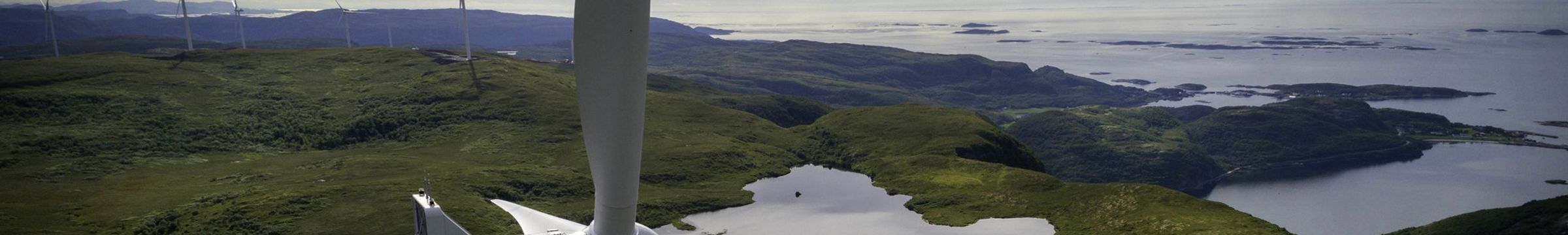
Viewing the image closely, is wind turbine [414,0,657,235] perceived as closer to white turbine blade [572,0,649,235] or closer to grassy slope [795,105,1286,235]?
white turbine blade [572,0,649,235]

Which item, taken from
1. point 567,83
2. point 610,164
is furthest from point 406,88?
point 610,164

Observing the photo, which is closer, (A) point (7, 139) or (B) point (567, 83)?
(A) point (7, 139)

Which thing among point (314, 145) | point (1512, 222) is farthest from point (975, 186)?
point (314, 145)

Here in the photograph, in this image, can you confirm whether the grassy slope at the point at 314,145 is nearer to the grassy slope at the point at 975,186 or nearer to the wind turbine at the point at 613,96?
the grassy slope at the point at 975,186

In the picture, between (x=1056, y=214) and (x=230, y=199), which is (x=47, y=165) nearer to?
(x=230, y=199)

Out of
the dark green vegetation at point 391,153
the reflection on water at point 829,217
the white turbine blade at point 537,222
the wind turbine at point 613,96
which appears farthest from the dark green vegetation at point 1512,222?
the wind turbine at point 613,96

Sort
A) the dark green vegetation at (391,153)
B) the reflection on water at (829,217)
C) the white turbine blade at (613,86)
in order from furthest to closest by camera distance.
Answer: the reflection on water at (829,217) < the dark green vegetation at (391,153) < the white turbine blade at (613,86)
